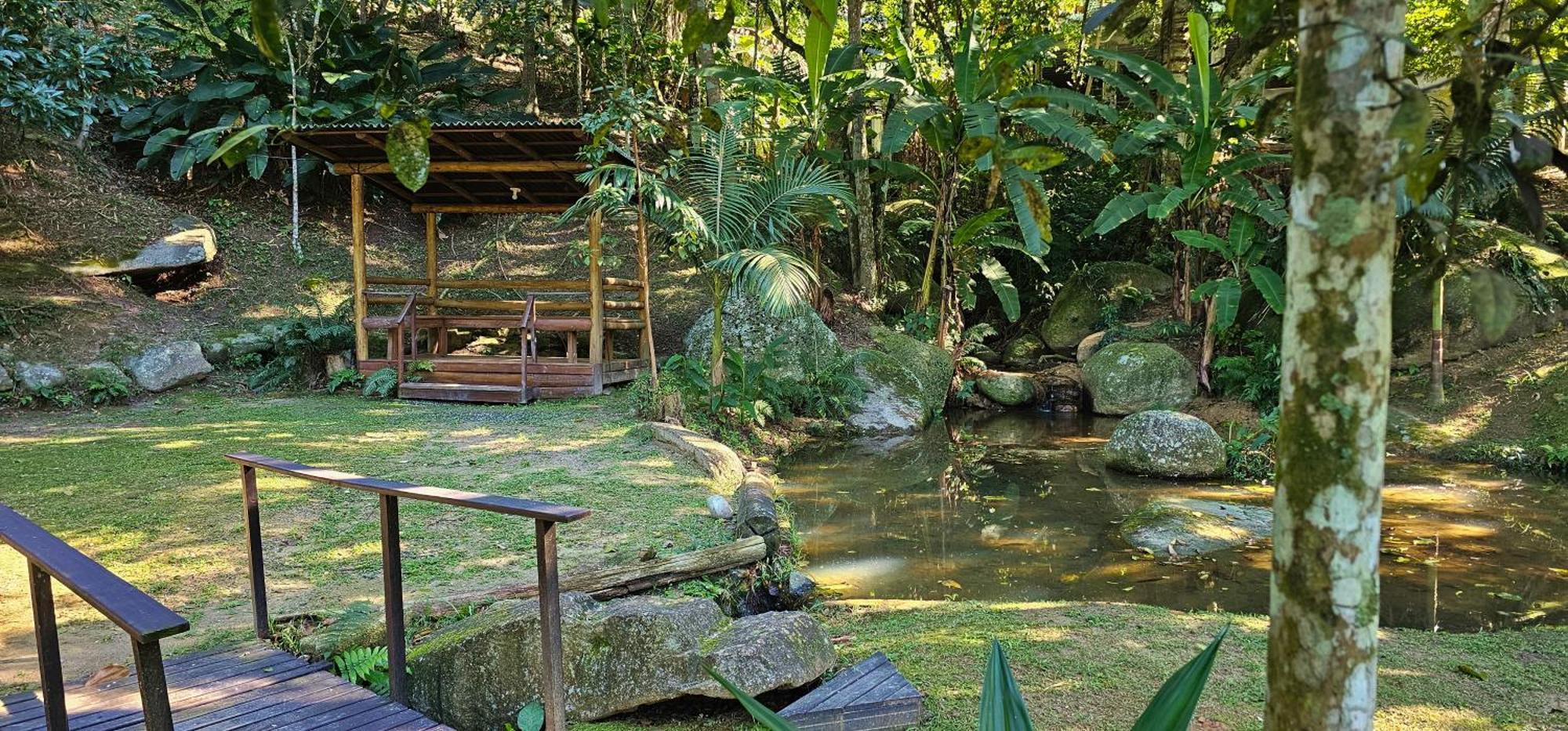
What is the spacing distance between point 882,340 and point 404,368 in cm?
604

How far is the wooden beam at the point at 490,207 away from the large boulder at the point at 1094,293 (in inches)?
297

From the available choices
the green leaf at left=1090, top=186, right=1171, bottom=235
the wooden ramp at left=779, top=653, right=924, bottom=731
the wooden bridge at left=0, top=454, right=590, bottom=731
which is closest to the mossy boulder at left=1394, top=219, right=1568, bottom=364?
the green leaf at left=1090, top=186, right=1171, bottom=235

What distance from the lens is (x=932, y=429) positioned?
10.8 m

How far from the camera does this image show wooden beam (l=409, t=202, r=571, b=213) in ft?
37.1

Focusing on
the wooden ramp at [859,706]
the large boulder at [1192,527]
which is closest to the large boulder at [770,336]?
the large boulder at [1192,527]

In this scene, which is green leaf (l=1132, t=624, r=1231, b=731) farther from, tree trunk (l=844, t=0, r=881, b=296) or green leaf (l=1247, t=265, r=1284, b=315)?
tree trunk (l=844, t=0, r=881, b=296)

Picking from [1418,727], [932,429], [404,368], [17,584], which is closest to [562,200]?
[404,368]

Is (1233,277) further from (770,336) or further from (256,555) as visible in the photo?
(256,555)

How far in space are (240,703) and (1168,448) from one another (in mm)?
→ 7287

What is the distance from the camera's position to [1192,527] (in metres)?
5.76

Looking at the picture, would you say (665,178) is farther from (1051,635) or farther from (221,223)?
(221,223)

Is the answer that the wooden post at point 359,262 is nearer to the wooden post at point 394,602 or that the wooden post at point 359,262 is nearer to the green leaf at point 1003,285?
the green leaf at point 1003,285

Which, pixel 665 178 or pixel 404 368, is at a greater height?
pixel 665 178

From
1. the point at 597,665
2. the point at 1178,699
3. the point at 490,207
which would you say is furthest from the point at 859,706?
the point at 490,207
